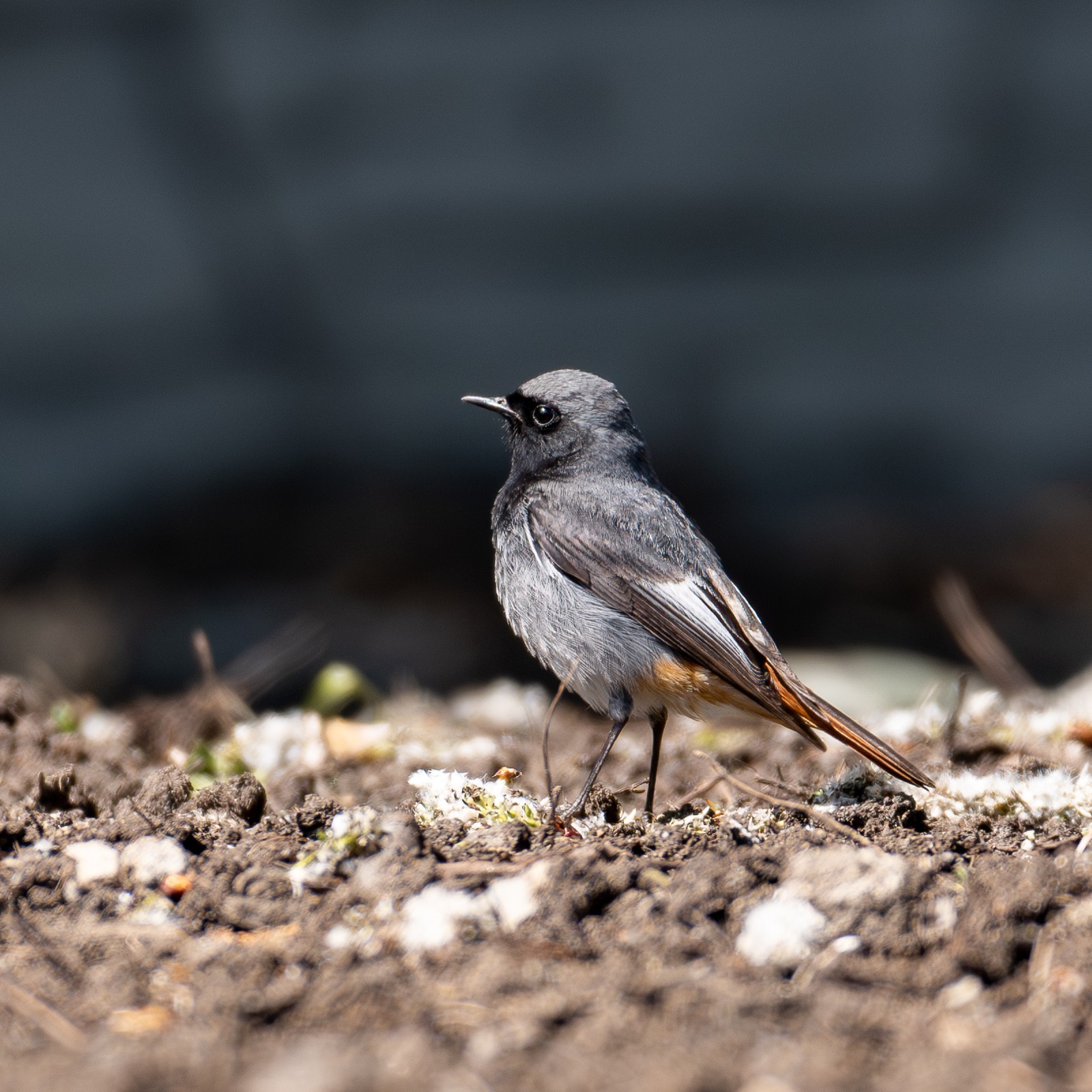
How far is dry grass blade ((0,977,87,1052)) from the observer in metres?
2.25

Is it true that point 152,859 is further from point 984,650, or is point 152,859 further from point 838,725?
point 984,650

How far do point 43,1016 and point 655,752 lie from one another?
233 centimetres

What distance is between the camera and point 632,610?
14.0 ft

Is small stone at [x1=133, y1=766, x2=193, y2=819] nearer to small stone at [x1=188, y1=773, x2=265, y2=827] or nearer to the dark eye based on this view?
small stone at [x1=188, y1=773, x2=265, y2=827]

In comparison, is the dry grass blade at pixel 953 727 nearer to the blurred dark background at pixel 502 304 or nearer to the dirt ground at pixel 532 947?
the dirt ground at pixel 532 947

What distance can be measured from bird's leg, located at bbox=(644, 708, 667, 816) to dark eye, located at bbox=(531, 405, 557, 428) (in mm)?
1238

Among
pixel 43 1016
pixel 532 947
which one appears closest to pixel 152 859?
pixel 43 1016

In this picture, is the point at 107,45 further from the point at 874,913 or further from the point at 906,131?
the point at 874,913

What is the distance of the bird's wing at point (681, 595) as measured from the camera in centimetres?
407

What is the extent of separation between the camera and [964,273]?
916 cm

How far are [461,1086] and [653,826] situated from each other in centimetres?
126

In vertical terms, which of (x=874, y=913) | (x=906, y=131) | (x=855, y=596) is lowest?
(x=855, y=596)

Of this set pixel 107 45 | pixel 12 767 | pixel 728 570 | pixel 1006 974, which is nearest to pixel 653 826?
pixel 1006 974

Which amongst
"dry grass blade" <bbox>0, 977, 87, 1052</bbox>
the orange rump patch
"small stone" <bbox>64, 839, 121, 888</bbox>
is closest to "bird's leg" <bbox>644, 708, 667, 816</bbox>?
the orange rump patch
